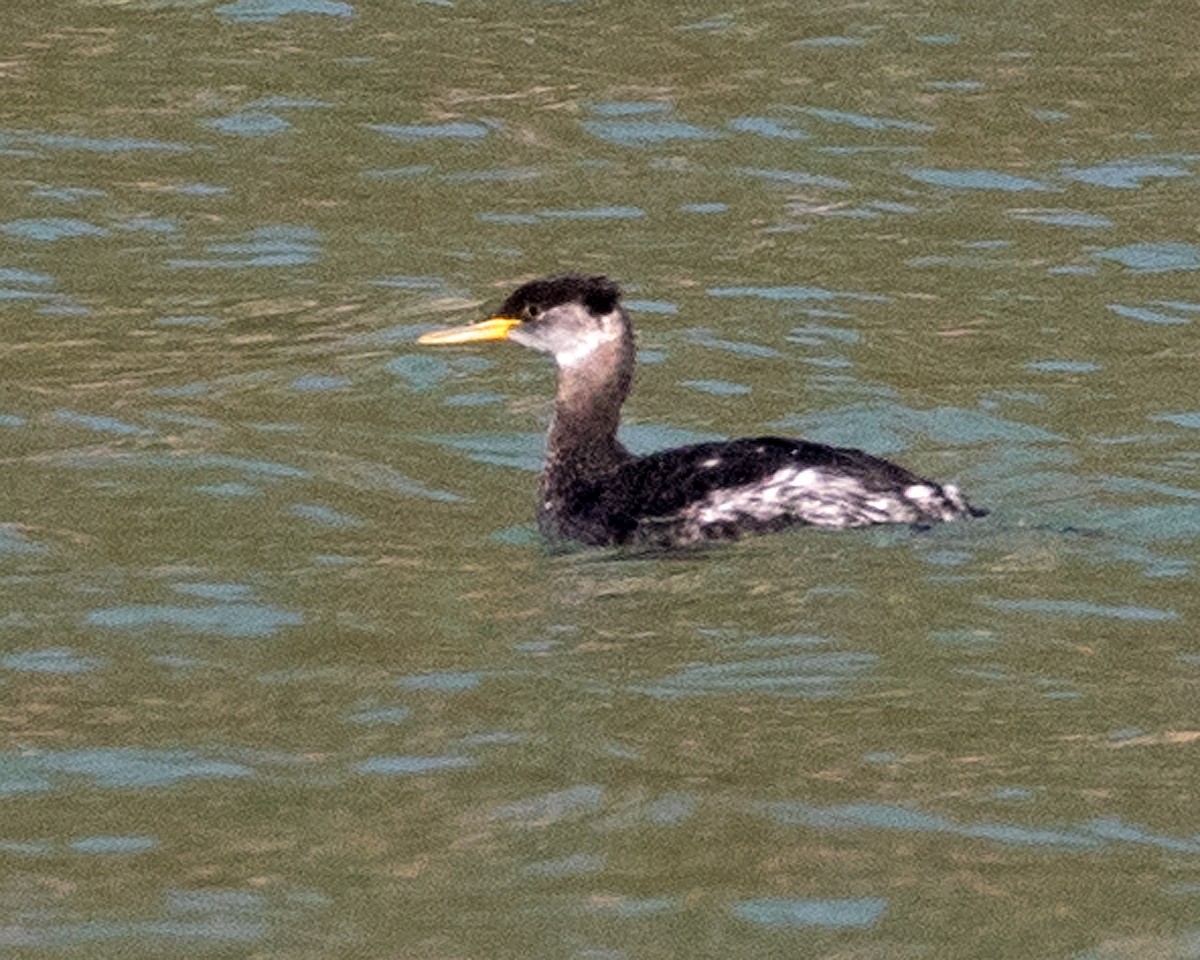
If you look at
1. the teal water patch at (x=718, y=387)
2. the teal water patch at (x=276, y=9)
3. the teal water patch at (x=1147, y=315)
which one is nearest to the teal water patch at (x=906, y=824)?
the teal water patch at (x=718, y=387)

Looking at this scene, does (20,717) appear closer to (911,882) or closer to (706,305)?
(911,882)

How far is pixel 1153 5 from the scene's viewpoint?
17750 mm

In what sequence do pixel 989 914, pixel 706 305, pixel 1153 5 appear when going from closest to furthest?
pixel 989 914 < pixel 706 305 < pixel 1153 5

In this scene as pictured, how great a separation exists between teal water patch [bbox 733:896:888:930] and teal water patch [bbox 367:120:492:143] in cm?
907

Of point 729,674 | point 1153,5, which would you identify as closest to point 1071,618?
point 729,674

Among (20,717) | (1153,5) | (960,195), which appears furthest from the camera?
(1153,5)

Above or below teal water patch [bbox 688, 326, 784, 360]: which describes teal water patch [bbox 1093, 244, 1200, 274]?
above

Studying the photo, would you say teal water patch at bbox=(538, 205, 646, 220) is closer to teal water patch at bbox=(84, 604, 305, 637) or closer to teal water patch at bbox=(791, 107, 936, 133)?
teal water patch at bbox=(791, 107, 936, 133)

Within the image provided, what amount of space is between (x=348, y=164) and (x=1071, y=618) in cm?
700

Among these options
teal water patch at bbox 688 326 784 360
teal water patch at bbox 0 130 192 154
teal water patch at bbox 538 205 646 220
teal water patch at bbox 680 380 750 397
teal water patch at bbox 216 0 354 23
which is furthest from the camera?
teal water patch at bbox 216 0 354 23

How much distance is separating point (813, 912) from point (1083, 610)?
8.29 feet

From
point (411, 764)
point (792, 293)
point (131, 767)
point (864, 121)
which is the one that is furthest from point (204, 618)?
point (864, 121)

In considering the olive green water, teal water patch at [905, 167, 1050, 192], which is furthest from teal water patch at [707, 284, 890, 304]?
teal water patch at [905, 167, 1050, 192]

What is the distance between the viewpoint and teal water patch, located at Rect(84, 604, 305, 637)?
31.8 ft
